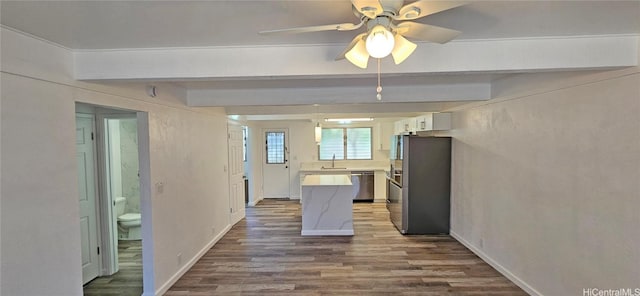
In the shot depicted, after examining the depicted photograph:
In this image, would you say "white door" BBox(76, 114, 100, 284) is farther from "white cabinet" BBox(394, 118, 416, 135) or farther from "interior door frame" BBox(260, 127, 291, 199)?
"white cabinet" BBox(394, 118, 416, 135)

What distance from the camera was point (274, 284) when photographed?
3283 mm

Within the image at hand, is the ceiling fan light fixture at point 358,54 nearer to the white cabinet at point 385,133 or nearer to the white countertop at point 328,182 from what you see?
the white countertop at point 328,182

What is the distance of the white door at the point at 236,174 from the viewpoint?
18.4ft

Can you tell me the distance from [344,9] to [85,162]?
3.42 m

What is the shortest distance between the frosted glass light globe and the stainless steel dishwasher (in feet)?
20.6

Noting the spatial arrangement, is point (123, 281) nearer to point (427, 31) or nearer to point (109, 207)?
point (109, 207)

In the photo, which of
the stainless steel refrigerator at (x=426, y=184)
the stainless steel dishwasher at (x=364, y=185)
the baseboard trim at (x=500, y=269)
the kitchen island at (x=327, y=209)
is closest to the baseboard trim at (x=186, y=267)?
the kitchen island at (x=327, y=209)

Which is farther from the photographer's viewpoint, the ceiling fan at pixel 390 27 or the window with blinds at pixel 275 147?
the window with blinds at pixel 275 147

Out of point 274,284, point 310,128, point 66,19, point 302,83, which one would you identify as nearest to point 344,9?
point 66,19

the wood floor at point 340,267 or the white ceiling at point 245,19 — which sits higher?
the white ceiling at point 245,19

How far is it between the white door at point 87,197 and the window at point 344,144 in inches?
208

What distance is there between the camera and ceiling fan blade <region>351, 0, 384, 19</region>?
1190mm

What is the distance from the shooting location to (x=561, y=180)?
2.60m

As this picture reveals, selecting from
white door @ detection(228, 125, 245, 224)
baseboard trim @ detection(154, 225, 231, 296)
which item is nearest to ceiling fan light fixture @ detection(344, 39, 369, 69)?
baseboard trim @ detection(154, 225, 231, 296)
